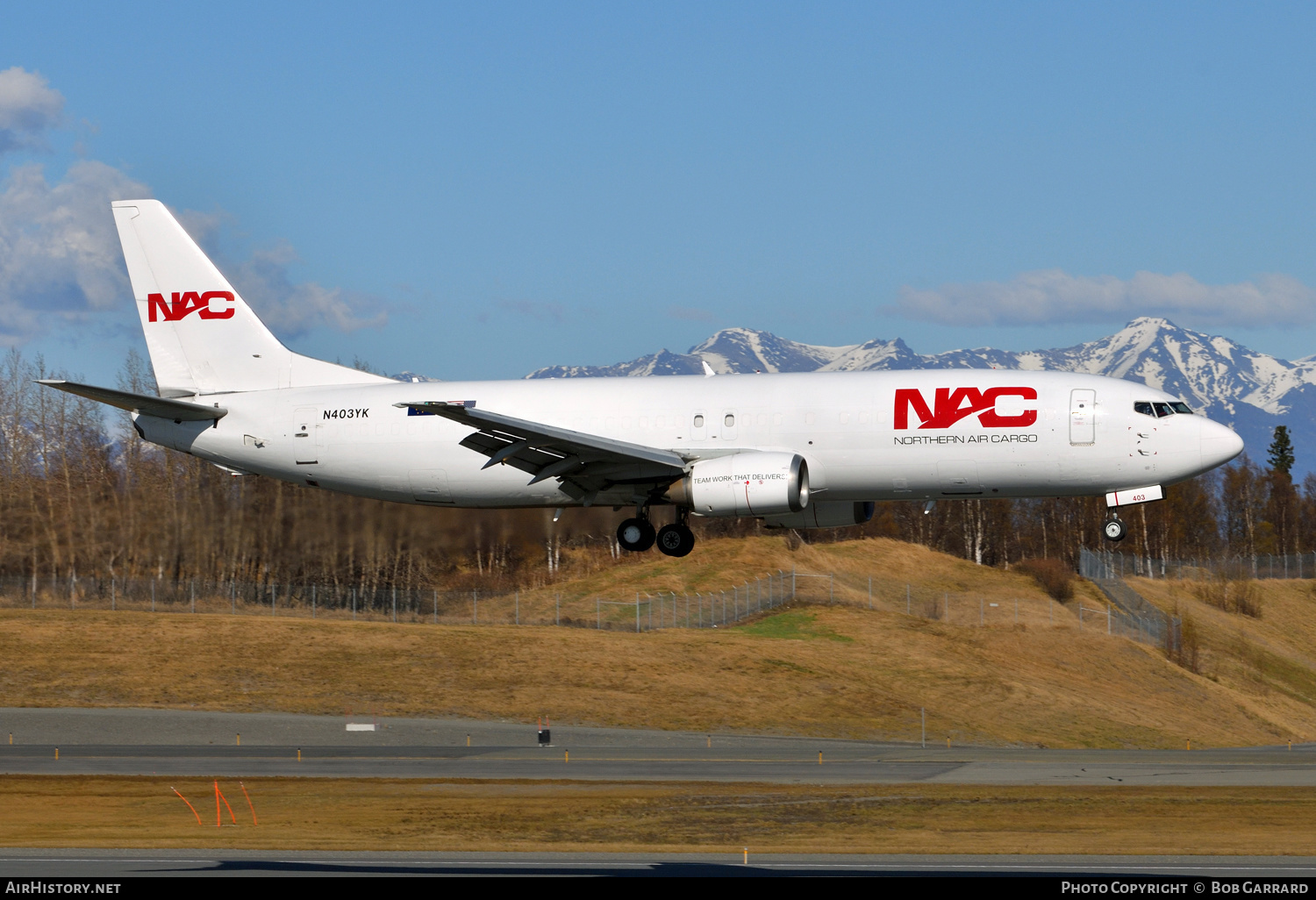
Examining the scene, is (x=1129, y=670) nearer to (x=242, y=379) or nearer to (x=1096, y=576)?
(x=1096, y=576)

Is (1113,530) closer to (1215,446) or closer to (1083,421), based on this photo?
(1083,421)

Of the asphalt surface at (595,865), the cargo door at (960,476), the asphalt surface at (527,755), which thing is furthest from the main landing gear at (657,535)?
the asphalt surface at (527,755)

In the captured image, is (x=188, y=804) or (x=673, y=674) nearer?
(x=188, y=804)

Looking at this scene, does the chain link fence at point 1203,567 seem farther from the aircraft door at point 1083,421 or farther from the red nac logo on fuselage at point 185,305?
the red nac logo on fuselage at point 185,305

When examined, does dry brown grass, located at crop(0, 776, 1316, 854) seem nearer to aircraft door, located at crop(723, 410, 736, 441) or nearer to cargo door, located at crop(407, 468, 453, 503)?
cargo door, located at crop(407, 468, 453, 503)

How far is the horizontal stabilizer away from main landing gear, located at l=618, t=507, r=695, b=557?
582 inches

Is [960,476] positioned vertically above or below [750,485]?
above

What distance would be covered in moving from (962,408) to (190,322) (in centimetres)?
2728

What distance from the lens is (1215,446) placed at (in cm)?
3991

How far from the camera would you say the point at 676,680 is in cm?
7994

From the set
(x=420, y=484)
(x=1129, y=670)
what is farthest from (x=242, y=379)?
(x=1129, y=670)

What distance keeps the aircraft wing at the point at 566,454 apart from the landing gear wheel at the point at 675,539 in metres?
1.52

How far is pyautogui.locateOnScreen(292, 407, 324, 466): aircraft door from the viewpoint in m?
46.6

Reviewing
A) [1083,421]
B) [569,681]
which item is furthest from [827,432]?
[569,681]
